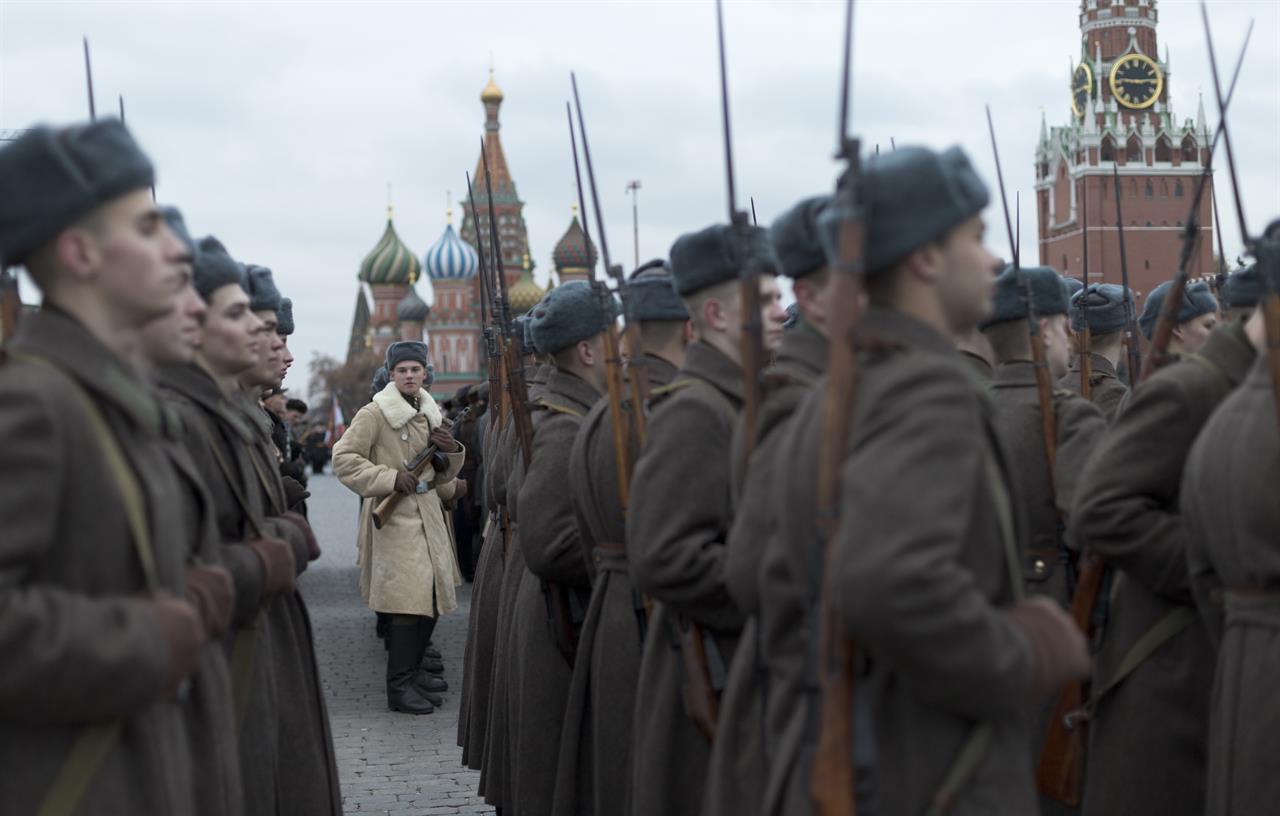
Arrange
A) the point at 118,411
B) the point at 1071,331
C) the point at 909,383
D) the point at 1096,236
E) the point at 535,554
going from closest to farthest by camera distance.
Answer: the point at 909,383 < the point at 118,411 < the point at 535,554 < the point at 1071,331 < the point at 1096,236

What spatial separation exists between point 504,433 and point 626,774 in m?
3.80

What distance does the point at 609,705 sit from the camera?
5.64 meters

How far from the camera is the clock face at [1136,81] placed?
104875 mm

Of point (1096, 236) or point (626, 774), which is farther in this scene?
point (1096, 236)

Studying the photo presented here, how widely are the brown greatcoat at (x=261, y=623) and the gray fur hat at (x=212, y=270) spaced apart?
35cm

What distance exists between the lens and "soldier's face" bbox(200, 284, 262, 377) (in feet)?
17.3

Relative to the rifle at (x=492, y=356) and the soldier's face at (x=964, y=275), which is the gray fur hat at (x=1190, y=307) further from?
the soldier's face at (x=964, y=275)

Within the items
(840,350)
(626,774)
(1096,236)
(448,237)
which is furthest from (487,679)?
(1096,236)

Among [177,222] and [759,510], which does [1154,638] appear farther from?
[177,222]

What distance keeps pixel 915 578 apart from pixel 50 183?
181cm

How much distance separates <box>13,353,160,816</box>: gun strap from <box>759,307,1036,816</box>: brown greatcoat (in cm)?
124

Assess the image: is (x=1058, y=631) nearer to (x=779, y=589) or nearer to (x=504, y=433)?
(x=779, y=589)

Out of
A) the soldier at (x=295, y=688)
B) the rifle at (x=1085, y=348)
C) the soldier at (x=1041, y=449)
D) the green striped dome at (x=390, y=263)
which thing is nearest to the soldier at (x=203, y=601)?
the soldier at (x=295, y=688)

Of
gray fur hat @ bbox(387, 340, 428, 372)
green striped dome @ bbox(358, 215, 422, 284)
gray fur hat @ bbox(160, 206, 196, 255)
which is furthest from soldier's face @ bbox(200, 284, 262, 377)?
green striped dome @ bbox(358, 215, 422, 284)
